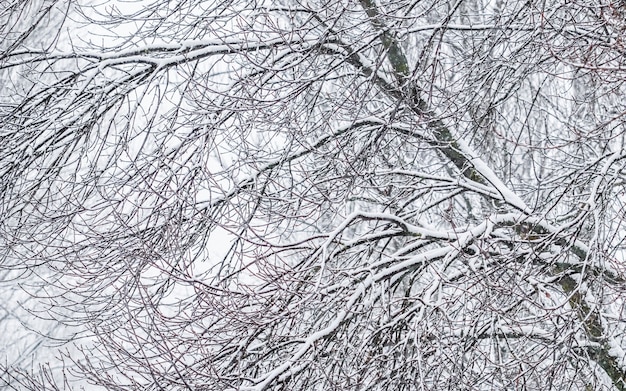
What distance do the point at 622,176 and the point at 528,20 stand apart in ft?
4.31

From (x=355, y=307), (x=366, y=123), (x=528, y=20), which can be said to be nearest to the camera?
(x=355, y=307)

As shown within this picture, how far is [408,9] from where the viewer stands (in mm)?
5605

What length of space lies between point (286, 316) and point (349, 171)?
4.34ft

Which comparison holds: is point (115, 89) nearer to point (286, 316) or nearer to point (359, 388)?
point (286, 316)

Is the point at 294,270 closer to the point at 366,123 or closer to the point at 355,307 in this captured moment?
the point at 355,307

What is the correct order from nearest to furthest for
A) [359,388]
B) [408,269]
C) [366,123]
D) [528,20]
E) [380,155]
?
[359,388], [408,269], [528,20], [366,123], [380,155]

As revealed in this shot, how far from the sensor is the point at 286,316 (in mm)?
4695

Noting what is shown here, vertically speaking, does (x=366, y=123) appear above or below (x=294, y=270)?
above

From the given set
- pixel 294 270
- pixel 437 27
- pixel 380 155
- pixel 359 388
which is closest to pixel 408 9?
pixel 437 27

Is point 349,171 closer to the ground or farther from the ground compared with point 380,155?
closer to the ground

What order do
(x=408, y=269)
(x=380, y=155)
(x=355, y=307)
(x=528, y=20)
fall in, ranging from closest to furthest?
(x=355, y=307) → (x=408, y=269) → (x=528, y=20) → (x=380, y=155)

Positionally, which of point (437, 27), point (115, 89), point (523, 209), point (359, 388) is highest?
point (115, 89)

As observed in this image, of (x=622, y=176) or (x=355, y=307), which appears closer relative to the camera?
(x=355, y=307)

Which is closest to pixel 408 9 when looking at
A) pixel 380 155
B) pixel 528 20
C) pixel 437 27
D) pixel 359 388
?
pixel 437 27
